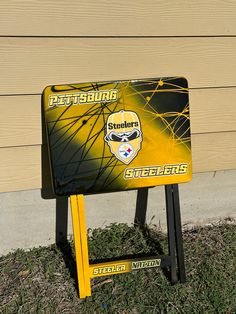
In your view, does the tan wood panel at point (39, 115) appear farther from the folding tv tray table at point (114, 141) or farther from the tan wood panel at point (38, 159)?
the folding tv tray table at point (114, 141)

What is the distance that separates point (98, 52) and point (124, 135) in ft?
1.46

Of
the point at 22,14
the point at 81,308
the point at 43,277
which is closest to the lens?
the point at 22,14

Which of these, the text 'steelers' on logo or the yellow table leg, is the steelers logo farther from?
the yellow table leg

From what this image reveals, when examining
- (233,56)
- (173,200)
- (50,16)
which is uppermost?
(50,16)

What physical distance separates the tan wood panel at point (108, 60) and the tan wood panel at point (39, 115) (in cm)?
5

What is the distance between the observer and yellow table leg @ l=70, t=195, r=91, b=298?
2.26 meters

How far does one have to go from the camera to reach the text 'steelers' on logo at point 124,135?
Result: 222 centimetres

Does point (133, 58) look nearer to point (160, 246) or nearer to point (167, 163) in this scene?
point (167, 163)

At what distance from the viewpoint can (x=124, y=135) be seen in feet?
7.35

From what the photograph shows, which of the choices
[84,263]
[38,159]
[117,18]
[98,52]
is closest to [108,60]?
[98,52]

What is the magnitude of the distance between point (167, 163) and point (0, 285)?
113 cm

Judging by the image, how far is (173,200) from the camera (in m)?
2.36

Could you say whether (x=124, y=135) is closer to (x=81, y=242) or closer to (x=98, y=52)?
(x=98, y=52)

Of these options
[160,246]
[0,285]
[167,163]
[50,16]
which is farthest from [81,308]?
[50,16]
